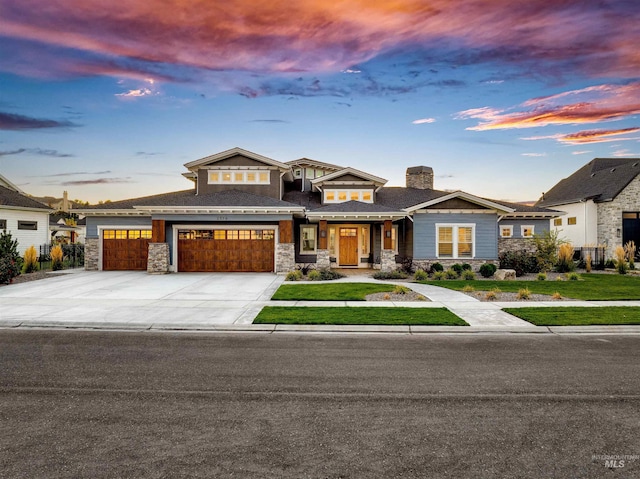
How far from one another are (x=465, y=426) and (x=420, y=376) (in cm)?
176

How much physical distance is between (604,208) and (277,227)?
27208 millimetres

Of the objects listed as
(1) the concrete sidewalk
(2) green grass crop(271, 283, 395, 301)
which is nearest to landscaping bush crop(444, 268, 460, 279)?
(1) the concrete sidewalk

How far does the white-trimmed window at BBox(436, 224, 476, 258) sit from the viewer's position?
2253 centimetres

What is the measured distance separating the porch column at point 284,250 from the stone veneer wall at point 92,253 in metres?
12.3

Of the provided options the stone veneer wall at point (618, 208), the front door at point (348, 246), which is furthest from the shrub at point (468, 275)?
the stone veneer wall at point (618, 208)

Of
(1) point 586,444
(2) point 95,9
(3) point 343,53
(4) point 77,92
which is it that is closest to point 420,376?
(1) point 586,444

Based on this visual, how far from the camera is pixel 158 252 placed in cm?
2167

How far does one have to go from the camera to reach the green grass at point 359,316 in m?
9.94

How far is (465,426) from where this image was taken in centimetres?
441

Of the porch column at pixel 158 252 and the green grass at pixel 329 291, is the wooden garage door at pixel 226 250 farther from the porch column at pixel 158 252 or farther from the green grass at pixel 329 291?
the green grass at pixel 329 291

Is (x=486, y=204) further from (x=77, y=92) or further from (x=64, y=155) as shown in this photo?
(x=64, y=155)

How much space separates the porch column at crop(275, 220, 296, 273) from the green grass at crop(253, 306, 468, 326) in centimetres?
1009

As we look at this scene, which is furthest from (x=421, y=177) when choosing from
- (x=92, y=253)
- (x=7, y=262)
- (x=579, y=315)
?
(x=7, y=262)

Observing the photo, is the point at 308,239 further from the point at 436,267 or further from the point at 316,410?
the point at 316,410
